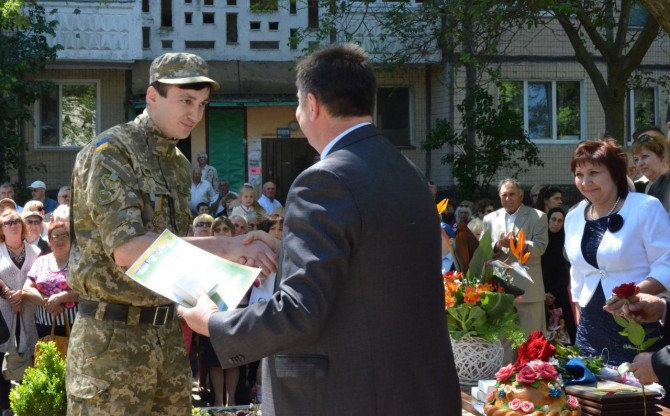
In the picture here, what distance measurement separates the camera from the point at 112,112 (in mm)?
18625

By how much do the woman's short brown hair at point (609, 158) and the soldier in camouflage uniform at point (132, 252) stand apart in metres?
2.00

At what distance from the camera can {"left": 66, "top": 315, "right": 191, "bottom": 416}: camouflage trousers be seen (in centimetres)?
359

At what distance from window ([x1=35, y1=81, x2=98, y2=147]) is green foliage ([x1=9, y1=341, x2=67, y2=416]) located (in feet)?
42.3

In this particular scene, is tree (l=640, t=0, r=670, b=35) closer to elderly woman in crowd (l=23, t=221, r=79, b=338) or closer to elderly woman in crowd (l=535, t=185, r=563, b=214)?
elderly woman in crowd (l=535, t=185, r=563, b=214)

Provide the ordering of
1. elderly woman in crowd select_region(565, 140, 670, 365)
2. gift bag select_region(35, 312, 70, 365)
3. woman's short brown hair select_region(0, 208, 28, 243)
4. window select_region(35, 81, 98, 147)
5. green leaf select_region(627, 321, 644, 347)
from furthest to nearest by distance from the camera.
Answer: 1. window select_region(35, 81, 98, 147)
2. woman's short brown hair select_region(0, 208, 28, 243)
3. gift bag select_region(35, 312, 70, 365)
4. elderly woman in crowd select_region(565, 140, 670, 365)
5. green leaf select_region(627, 321, 644, 347)

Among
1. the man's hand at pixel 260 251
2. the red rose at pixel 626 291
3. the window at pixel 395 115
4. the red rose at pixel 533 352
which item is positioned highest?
the window at pixel 395 115

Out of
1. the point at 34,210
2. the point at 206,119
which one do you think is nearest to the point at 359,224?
the point at 34,210

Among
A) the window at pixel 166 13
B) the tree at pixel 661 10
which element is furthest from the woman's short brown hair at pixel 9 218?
the window at pixel 166 13

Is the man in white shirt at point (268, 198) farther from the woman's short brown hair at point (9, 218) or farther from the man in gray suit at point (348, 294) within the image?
the man in gray suit at point (348, 294)

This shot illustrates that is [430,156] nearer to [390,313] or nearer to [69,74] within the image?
[69,74]

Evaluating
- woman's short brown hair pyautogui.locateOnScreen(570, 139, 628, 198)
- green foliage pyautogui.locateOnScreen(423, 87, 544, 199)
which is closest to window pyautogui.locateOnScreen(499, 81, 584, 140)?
green foliage pyautogui.locateOnScreen(423, 87, 544, 199)

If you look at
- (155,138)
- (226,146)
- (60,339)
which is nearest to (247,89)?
(226,146)

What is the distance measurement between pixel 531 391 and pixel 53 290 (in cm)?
521

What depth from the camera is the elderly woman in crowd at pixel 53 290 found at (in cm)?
768
